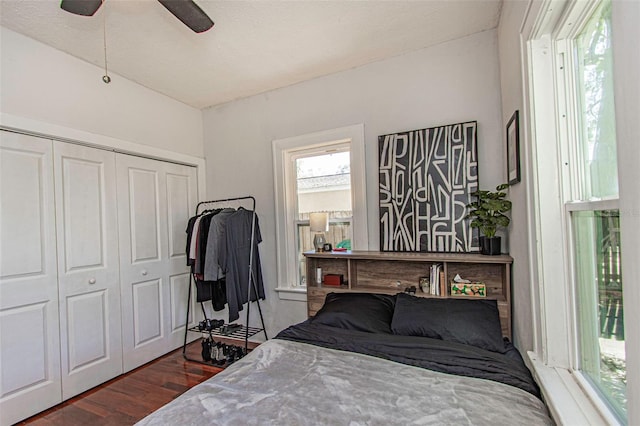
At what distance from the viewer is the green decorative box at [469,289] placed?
2.18m

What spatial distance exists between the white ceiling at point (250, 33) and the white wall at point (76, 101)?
0.09m

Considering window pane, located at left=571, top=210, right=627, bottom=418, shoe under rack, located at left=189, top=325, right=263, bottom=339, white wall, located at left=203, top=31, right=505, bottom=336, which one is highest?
white wall, located at left=203, top=31, right=505, bottom=336

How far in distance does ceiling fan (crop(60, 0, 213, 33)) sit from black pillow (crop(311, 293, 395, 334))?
1954 mm

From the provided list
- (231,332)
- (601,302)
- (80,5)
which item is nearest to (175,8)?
(80,5)

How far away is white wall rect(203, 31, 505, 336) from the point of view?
2.34m

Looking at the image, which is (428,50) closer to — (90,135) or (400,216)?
(400,216)

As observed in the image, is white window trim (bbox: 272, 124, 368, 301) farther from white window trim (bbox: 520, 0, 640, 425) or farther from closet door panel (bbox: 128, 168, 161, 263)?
white window trim (bbox: 520, 0, 640, 425)

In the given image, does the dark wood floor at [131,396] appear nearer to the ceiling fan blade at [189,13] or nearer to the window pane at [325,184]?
the window pane at [325,184]

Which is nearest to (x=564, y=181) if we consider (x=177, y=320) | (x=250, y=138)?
(x=250, y=138)

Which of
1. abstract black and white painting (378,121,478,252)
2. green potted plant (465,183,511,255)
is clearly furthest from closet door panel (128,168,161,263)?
green potted plant (465,183,511,255)

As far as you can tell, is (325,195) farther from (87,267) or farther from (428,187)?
(87,267)

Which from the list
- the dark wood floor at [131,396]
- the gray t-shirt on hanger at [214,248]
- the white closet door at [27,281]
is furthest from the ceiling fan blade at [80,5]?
the dark wood floor at [131,396]

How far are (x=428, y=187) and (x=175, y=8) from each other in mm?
2019

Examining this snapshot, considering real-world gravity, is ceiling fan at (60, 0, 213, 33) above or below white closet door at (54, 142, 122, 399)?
above
